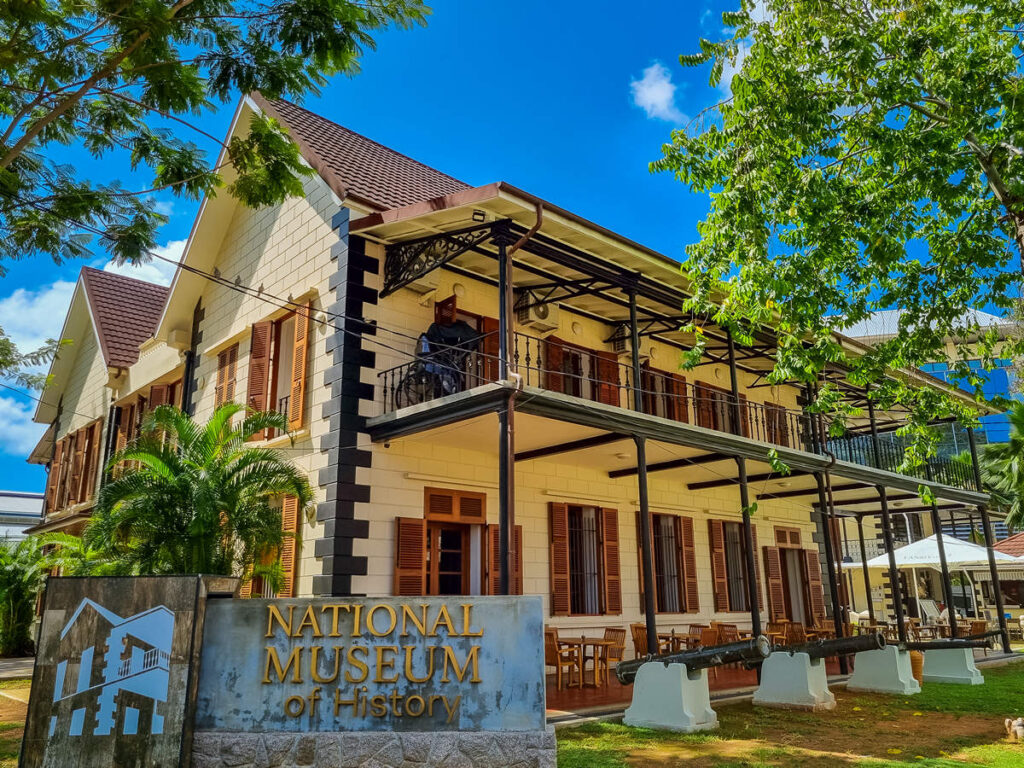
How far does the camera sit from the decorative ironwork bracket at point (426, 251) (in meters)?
9.80

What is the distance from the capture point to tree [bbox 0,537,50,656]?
17109 millimetres

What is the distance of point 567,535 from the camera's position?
12.8m

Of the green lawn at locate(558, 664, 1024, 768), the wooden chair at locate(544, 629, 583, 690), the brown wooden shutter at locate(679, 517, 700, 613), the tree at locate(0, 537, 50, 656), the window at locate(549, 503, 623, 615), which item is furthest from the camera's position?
the tree at locate(0, 537, 50, 656)

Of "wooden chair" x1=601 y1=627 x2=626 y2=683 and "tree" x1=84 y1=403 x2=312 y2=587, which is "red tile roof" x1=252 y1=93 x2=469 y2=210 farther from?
"wooden chair" x1=601 y1=627 x2=626 y2=683

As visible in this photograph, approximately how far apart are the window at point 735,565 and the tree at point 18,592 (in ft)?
47.7

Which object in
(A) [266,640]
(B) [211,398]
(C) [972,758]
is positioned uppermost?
(B) [211,398]

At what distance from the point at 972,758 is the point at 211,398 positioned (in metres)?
12.2

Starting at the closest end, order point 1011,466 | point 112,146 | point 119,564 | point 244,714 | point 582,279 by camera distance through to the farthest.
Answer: point 244,714
point 112,146
point 119,564
point 582,279
point 1011,466

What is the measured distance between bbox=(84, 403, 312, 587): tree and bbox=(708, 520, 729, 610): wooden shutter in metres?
8.80

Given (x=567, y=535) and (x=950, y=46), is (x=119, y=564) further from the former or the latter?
(x=950, y=46)

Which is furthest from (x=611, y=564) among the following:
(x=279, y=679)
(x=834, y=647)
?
(x=279, y=679)

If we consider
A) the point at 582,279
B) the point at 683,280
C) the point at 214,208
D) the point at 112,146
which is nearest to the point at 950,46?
the point at 683,280

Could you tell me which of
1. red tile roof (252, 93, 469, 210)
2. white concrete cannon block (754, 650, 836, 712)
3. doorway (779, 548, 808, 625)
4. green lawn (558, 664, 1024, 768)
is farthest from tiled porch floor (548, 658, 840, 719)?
red tile roof (252, 93, 469, 210)

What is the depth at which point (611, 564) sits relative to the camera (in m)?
13.4
